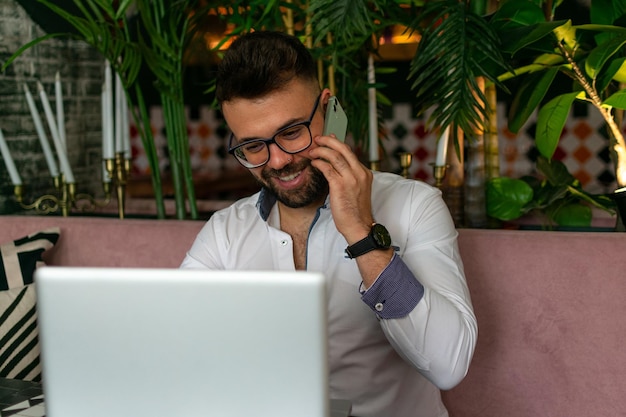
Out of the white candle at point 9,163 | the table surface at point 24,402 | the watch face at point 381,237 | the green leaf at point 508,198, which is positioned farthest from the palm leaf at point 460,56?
the white candle at point 9,163

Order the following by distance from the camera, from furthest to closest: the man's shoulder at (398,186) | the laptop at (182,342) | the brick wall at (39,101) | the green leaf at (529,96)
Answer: the brick wall at (39,101) → the green leaf at (529,96) → the man's shoulder at (398,186) → the laptop at (182,342)

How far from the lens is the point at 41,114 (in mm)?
2729

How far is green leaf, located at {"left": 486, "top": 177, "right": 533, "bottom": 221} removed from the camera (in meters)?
2.04

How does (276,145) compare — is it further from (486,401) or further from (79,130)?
(79,130)

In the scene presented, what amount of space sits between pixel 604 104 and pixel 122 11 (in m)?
1.30

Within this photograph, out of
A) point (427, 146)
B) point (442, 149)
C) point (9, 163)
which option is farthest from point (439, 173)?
point (427, 146)

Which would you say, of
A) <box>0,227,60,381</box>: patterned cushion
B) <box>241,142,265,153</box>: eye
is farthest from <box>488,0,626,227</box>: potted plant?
<box>0,227,60,381</box>: patterned cushion

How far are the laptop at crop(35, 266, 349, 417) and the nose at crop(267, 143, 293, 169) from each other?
67cm

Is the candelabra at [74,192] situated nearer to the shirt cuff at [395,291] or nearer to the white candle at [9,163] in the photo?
the white candle at [9,163]

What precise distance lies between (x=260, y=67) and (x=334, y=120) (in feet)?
0.58

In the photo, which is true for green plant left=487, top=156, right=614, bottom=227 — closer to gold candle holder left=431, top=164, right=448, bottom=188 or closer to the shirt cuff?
gold candle holder left=431, top=164, right=448, bottom=188

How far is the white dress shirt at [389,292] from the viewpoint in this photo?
52.8 inches

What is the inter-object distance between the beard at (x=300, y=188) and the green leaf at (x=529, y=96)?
637mm

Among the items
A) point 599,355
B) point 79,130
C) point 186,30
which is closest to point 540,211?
point 599,355
